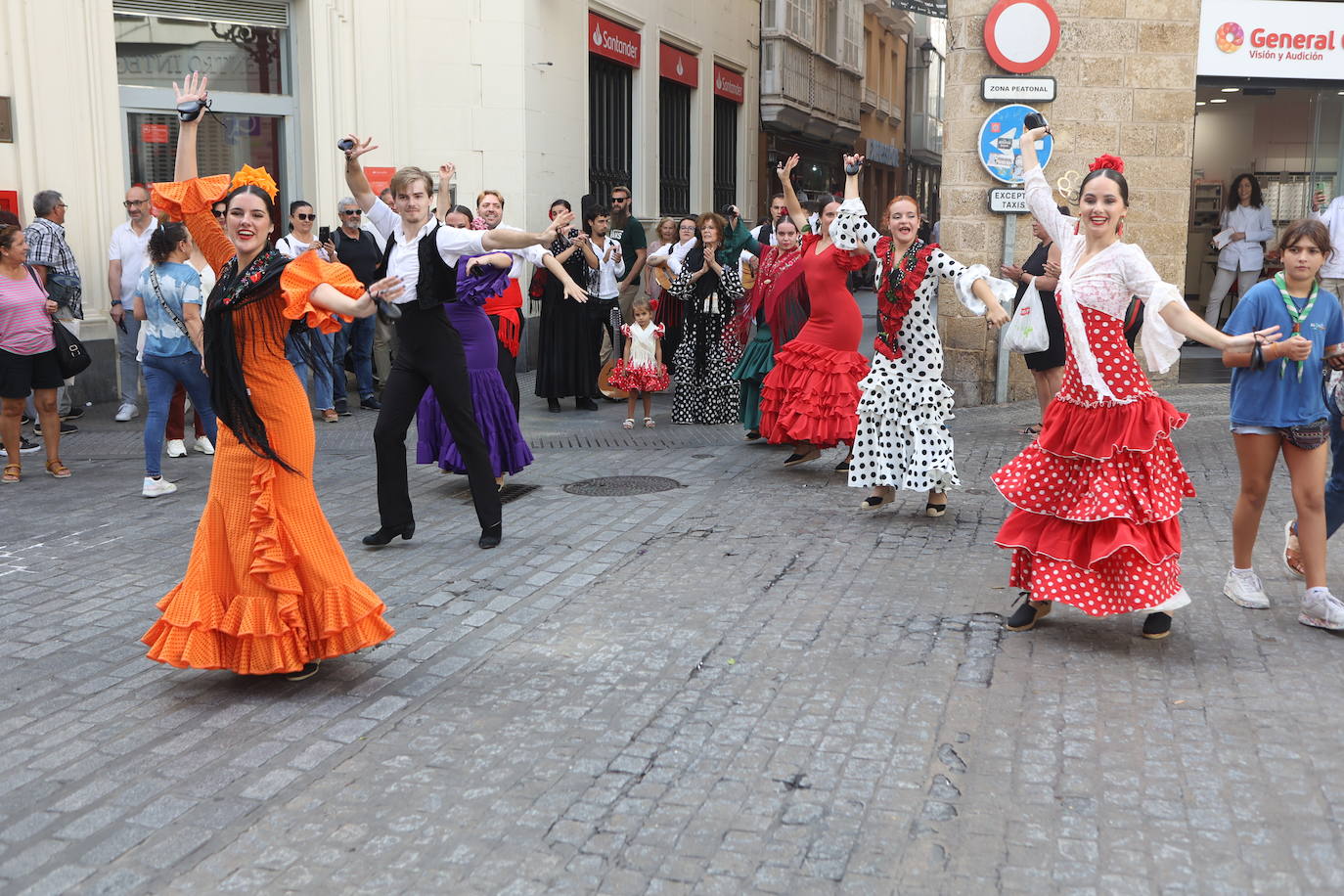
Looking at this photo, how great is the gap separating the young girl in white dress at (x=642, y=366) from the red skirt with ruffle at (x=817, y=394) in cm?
266

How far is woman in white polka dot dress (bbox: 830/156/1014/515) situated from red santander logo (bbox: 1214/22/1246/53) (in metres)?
6.96

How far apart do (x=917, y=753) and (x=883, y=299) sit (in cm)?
415

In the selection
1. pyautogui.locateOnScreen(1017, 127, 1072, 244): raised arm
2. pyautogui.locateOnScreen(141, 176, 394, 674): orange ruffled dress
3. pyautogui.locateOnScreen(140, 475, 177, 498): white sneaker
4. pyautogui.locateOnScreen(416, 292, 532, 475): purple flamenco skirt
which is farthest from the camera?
pyautogui.locateOnScreen(140, 475, 177, 498): white sneaker

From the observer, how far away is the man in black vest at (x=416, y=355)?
6945 mm

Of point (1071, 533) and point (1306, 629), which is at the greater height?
point (1071, 533)

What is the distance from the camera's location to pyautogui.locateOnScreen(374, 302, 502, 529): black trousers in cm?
731

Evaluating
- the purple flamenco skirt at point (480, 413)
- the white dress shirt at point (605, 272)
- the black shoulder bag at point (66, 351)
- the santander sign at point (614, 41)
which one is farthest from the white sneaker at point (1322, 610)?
the santander sign at point (614, 41)

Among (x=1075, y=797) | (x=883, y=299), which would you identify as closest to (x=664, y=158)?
(x=883, y=299)

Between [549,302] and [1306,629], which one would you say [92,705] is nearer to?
[1306,629]

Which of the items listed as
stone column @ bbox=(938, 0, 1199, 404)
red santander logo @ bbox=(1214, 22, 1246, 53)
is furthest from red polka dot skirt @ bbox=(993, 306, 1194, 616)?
red santander logo @ bbox=(1214, 22, 1246, 53)

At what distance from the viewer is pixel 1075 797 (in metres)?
4.07

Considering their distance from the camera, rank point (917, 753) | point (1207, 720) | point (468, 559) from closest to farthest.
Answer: point (917, 753) < point (1207, 720) < point (468, 559)

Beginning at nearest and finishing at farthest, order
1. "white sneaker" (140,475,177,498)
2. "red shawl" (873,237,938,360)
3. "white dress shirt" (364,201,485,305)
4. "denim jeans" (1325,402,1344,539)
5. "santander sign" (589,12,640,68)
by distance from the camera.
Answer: "denim jeans" (1325,402,1344,539), "white dress shirt" (364,201,485,305), "red shawl" (873,237,938,360), "white sneaker" (140,475,177,498), "santander sign" (589,12,640,68)

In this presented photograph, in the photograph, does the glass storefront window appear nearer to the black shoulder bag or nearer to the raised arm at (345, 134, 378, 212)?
the black shoulder bag
